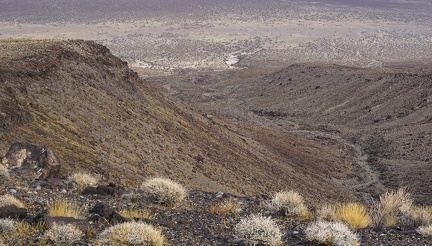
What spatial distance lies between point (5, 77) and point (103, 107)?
411 cm

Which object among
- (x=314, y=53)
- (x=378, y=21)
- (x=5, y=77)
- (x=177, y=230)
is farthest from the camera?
(x=378, y=21)

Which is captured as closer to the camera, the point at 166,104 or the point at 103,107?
the point at 103,107

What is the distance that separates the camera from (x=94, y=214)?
27.0 feet

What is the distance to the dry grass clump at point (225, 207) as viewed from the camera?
31.2 feet

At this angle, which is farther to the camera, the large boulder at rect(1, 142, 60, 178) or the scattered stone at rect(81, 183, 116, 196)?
the large boulder at rect(1, 142, 60, 178)

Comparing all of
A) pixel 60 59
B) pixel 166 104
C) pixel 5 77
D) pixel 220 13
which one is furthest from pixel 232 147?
pixel 220 13

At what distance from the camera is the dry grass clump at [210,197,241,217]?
9512 mm

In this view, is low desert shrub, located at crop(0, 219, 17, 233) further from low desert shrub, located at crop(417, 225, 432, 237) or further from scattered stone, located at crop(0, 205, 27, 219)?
low desert shrub, located at crop(417, 225, 432, 237)

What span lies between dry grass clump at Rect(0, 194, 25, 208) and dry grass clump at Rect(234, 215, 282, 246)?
144 inches

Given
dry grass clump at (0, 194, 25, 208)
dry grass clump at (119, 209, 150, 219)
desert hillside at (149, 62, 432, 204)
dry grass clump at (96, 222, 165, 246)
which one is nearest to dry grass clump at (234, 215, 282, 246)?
dry grass clump at (96, 222, 165, 246)

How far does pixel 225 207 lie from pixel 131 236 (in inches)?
123

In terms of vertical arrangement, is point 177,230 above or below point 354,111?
above

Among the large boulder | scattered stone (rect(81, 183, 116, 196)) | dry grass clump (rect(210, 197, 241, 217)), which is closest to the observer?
dry grass clump (rect(210, 197, 241, 217))

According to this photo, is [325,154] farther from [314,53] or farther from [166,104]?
[314,53]
